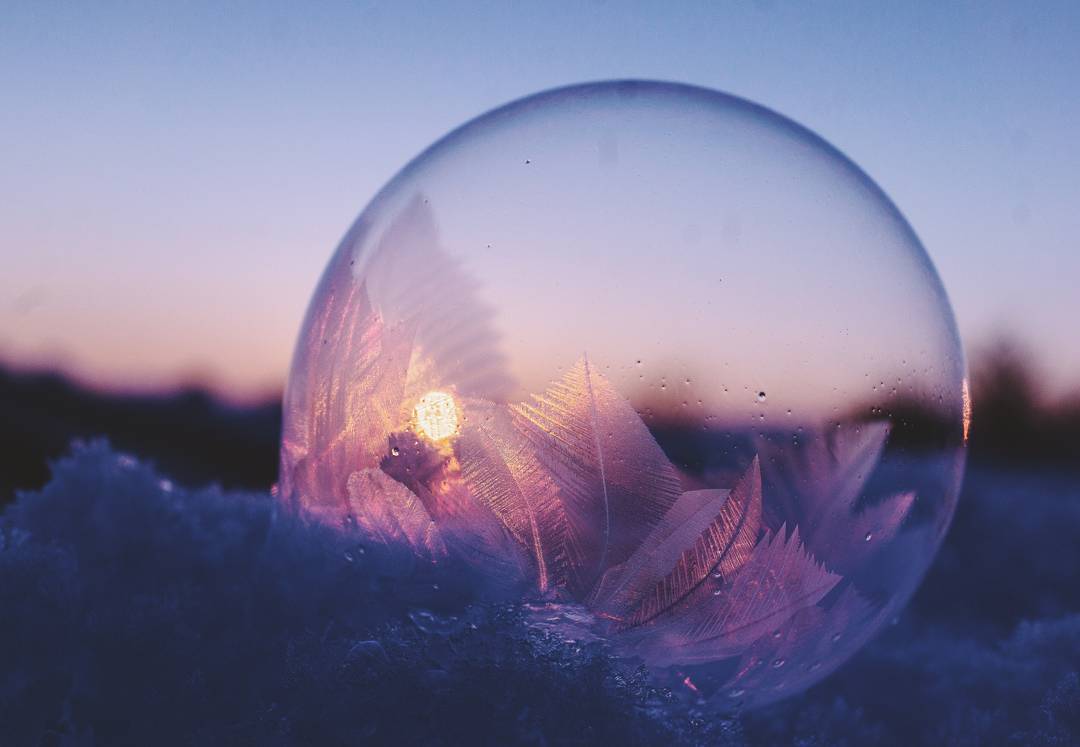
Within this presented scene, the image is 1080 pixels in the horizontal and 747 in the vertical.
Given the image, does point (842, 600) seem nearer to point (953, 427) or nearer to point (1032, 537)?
point (953, 427)

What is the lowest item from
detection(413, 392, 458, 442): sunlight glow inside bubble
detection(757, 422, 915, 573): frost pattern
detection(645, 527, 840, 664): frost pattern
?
detection(645, 527, 840, 664): frost pattern

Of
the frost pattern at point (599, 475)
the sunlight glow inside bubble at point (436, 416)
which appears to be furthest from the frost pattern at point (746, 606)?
the sunlight glow inside bubble at point (436, 416)

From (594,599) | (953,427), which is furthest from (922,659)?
(594,599)

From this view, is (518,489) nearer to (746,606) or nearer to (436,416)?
(436,416)

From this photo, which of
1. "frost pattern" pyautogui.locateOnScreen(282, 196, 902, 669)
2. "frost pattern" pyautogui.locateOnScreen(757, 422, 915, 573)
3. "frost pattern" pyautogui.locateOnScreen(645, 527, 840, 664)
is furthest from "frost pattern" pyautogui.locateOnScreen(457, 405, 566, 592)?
Result: "frost pattern" pyautogui.locateOnScreen(757, 422, 915, 573)

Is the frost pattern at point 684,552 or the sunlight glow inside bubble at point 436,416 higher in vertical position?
the sunlight glow inside bubble at point 436,416

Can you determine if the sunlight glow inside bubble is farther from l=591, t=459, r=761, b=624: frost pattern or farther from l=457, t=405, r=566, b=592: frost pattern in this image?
l=591, t=459, r=761, b=624: frost pattern

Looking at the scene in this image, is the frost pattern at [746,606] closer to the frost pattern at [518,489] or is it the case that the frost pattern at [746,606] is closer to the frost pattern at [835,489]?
the frost pattern at [835,489]

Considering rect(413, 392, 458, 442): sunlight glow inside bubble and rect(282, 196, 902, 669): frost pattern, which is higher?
rect(413, 392, 458, 442): sunlight glow inside bubble
